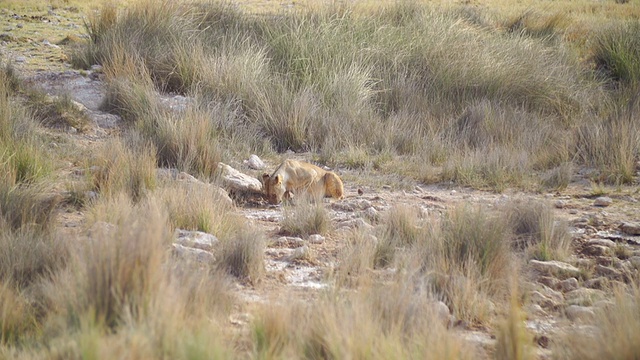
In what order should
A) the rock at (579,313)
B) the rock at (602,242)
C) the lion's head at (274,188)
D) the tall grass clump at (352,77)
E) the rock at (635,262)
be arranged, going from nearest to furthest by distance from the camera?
1. the rock at (579,313)
2. the rock at (635,262)
3. the rock at (602,242)
4. the lion's head at (274,188)
5. the tall grass clump at (352,77)

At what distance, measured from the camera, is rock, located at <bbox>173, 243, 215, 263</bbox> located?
466cm

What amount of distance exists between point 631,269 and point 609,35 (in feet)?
32.8

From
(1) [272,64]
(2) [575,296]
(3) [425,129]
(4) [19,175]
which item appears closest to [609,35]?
(3) [425,129]

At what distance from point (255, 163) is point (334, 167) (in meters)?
0.98

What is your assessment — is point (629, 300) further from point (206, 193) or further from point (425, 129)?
point (425, 129)

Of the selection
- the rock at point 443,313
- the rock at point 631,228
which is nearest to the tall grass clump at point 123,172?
the rock at point 443,313

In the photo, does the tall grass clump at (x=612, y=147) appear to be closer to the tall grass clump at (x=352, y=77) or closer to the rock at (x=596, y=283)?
the tall grass clump at (x=352, y=77)

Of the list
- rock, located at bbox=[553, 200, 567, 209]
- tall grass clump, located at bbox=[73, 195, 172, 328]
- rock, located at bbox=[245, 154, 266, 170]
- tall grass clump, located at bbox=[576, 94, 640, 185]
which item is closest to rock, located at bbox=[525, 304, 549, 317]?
tall grass clump, located at bbox=[73, 195, 172, 328]

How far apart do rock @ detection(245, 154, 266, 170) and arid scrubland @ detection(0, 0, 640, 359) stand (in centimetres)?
32

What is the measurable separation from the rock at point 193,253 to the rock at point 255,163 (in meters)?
3.45

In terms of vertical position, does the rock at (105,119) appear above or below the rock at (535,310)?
below

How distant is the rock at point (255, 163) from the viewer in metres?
8.43

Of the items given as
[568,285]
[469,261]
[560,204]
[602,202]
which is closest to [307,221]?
[469,261]

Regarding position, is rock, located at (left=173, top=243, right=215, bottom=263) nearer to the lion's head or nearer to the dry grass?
the lion's head
